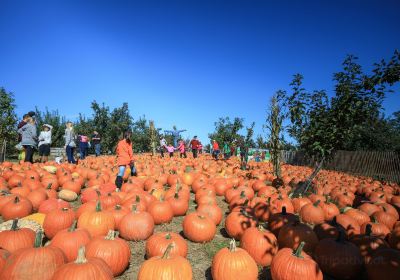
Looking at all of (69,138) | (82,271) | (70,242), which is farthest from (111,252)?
(69,138)

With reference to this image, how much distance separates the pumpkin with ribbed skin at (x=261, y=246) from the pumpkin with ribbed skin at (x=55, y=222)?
2923 mm

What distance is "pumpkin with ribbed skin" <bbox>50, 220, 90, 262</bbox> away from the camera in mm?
3518

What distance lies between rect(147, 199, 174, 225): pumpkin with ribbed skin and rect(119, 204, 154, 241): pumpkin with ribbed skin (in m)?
0.90

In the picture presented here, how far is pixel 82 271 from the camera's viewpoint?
2.68 metres

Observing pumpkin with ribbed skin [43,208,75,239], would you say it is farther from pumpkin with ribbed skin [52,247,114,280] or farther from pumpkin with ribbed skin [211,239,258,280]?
pumpkin with ribbed skin [211,239,258,280]

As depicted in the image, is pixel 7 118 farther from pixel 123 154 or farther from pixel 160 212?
pixel 160 212

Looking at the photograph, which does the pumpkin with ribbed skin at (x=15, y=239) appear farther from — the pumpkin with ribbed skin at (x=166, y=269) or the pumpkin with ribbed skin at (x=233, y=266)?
the pumpkin with ribbed skin at (x=233, y=266)

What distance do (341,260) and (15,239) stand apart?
168 inches

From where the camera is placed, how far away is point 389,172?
1822cm

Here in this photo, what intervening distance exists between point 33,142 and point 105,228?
829 centimetres

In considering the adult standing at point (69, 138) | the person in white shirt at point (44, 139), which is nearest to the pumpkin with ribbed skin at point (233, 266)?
the person in white shirt at point (44, 139)

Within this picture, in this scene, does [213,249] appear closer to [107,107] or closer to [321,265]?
[321,265]

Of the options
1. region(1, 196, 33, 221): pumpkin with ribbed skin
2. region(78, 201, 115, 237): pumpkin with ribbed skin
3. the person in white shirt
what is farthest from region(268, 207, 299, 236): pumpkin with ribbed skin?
the person in white shirt

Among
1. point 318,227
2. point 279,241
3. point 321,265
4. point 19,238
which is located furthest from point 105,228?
point 318,227
